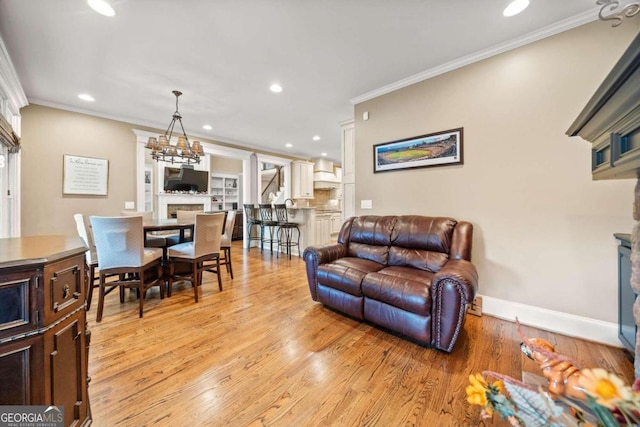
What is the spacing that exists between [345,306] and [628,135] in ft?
6.62

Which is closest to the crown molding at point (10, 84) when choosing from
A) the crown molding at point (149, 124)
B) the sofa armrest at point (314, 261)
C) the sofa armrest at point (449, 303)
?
the crown molding at point (149, 124)

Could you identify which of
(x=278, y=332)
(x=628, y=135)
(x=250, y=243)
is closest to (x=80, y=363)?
(x=278, y=332)

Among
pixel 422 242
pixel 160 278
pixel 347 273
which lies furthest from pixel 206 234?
pixel 422 242

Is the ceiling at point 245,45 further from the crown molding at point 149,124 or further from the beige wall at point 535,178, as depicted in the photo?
the beige wall at point 535,178

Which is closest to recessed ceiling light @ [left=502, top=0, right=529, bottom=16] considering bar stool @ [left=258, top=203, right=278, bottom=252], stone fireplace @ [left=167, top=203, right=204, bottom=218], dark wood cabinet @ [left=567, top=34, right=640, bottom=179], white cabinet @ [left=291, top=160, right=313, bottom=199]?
dark wood cabinet @ [left=567, top=34, right=640, bottom=179]

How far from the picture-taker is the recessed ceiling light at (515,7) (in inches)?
69.9

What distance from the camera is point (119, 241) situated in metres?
2.25

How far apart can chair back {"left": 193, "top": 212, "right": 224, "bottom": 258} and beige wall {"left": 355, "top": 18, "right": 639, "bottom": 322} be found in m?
2.52

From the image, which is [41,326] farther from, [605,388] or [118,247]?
[118,247]

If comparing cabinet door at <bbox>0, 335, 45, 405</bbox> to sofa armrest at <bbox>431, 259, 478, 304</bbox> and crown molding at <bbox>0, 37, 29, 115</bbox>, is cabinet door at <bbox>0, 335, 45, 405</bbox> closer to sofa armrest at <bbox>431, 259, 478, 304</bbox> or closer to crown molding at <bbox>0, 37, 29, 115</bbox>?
sofa armrest at <bbox>431, 259, 478, 304</bbox>

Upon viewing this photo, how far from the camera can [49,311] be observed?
829 mm

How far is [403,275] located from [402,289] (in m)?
0.23

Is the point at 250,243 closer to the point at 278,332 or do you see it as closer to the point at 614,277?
the point at 278,332

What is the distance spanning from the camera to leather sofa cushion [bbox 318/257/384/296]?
2.15 metres
